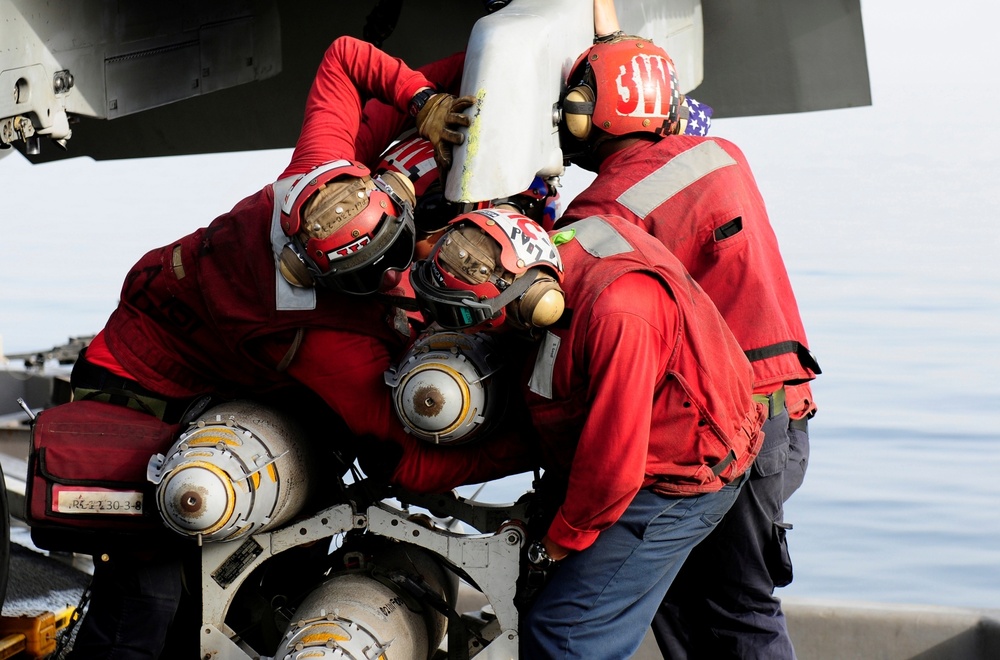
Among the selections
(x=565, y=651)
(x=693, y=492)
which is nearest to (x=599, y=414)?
(x=693, y=492)

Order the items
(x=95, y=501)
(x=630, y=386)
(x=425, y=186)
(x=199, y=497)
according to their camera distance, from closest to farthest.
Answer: (x=630, y=386), (x=199, y=497), (x=95, y=501), (x=425, y=186)

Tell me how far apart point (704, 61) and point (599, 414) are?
3930 mm

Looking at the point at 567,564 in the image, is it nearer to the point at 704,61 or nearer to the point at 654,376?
the point at 654,376

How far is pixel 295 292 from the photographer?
257cm

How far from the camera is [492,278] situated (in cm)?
233

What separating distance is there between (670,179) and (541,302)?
614mm

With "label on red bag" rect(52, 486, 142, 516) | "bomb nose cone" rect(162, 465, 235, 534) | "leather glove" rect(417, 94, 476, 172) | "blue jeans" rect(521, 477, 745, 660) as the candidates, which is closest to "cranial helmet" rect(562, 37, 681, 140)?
"leather glove" rect(417, 94, 476, 172)

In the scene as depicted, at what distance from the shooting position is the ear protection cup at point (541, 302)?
7.61ft

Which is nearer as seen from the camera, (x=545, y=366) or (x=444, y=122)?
(x=545, y=366)

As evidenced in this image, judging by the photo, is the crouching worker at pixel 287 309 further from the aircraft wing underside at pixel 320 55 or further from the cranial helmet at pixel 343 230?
the aircraft wing underside at pixel 320 55

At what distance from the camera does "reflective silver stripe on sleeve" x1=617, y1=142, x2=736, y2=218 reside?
2.72 m

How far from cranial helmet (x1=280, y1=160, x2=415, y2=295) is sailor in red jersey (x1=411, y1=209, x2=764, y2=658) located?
149 millimetres

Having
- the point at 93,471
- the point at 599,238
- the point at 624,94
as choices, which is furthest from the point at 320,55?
the point at 599,238

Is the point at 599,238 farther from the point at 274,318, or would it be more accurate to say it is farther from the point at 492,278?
the point at 274,318
